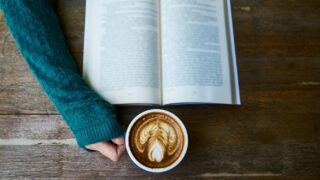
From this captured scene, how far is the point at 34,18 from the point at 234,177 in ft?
1.72

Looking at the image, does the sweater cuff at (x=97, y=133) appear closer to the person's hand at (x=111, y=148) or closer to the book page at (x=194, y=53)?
the person's hand at (x=111, y=148)

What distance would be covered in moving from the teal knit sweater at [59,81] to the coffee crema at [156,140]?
42 millimetres

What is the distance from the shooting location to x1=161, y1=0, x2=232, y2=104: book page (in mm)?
554

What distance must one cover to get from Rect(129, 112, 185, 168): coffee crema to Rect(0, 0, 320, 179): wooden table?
0.04 metres

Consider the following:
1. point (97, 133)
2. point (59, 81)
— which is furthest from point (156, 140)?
point (59, 81)

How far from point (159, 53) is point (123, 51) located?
8 centimetres

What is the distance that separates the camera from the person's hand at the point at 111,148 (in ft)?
1.68

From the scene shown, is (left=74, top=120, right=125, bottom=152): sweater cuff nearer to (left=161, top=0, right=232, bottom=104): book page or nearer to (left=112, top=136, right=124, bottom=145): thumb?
(left=112, top=136, right=124, bottom=145): thumb

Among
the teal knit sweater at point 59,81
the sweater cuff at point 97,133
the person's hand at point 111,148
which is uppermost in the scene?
the teal knit sweater at point 59,81

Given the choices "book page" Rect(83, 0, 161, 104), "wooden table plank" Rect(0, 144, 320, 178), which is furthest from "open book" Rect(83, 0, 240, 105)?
"wooden table plank" Rect(0, 144, 320, 178)

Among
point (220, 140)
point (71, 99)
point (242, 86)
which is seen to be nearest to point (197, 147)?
point (220, 140)

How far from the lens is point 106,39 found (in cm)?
58

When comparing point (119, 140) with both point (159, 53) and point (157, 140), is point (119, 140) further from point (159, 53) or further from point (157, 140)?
point (159, 53)

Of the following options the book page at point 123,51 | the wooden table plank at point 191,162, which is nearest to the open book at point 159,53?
the book page at point 123,51
